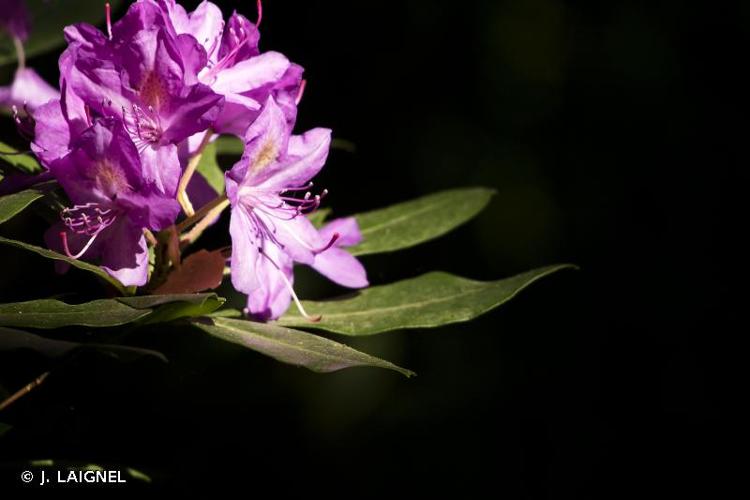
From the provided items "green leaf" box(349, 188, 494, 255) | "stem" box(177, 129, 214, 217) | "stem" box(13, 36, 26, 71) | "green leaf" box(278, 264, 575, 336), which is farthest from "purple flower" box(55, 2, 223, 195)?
"stem" box(13, 36, 26, 71)

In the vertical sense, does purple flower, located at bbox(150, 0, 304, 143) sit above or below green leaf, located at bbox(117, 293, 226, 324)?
above

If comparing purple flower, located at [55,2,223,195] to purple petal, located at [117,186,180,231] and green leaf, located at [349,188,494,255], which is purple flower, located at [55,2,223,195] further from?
green leaf, located at [349,188,494,255]

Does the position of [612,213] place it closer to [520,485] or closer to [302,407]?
[520,485]

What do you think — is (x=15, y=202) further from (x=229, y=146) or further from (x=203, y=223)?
(x=229, y=146)

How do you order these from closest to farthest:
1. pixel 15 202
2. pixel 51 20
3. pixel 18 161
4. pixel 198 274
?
pixel 15 202, pixel 198 274, pixel 18 161, pixel 51 20

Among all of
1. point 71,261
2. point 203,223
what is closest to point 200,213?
point 203,223

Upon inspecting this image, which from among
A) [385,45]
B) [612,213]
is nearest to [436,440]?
[612,213]
